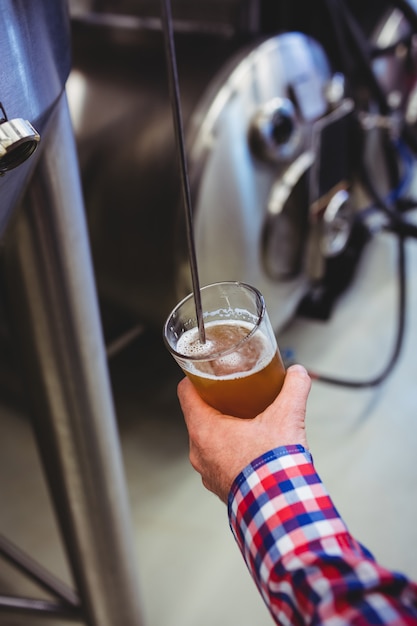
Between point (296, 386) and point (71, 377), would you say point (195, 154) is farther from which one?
point (296, 386)

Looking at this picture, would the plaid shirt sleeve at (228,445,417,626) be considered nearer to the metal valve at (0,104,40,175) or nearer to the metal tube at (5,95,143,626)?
the metal valve at (0,104,40,175)

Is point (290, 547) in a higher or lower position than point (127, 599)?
higher

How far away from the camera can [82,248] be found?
0.90m

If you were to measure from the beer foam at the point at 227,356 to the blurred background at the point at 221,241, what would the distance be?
1.56 ft

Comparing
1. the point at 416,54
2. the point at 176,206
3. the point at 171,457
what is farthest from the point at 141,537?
the point at 416,54

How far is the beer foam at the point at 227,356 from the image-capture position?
61 cm

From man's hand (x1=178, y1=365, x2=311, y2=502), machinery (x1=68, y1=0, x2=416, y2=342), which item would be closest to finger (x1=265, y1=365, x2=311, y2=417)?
man's hand (x1=178, y1=365, x2=311, y2=502)

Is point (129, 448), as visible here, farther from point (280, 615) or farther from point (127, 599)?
point (280, 615)

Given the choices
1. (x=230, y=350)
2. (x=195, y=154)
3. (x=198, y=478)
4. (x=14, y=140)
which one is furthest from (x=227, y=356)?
(x=198, y=478)

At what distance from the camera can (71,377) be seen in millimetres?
962

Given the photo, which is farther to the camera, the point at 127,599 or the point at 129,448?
the point at 129,448

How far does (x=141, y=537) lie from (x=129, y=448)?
11.2 inches

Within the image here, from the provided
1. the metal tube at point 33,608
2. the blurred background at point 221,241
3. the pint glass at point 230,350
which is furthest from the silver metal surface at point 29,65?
the metal tube at point 33,608

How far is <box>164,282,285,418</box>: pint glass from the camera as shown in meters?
0.61
